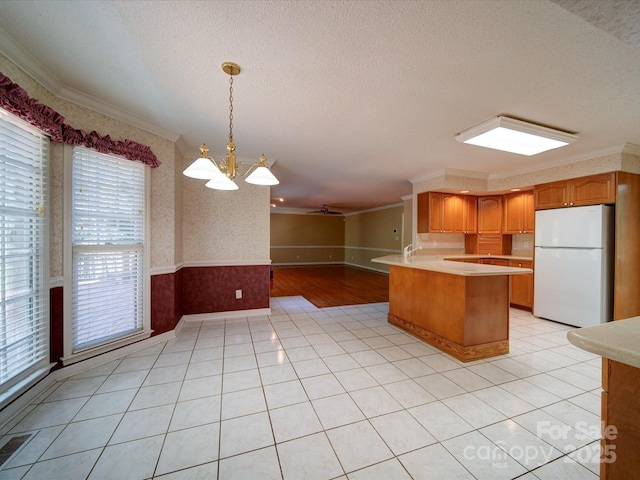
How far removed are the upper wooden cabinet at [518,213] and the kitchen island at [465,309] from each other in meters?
2.48

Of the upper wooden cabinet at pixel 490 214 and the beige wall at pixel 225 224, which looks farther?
the upper wooden cabinet at pixel 490 214

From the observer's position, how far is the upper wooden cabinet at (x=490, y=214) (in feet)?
16.4

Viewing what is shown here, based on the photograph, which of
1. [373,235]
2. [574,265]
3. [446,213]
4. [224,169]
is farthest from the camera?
[373,235]

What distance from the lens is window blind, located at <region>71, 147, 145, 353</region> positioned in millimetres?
2293

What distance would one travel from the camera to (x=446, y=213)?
4.91m

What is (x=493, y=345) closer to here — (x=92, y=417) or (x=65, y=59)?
(x=92, y=417)

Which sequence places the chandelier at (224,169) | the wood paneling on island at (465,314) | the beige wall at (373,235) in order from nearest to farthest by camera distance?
the chandelier at (224,169)
the wood paneling on island at (465,314)
the beige wall at (373,235)

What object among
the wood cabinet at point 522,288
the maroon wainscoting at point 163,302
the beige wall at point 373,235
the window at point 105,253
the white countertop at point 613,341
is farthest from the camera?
the beige wall at point 373,235

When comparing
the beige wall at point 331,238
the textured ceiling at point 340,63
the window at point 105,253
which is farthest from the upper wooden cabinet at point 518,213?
the window at point 105,253

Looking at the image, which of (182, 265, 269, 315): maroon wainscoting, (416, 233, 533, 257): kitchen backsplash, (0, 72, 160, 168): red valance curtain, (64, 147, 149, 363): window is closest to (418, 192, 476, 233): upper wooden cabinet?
(416, 233, 533, 257): kitchen backsplash

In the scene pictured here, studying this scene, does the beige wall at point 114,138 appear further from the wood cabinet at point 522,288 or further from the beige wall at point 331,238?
the beige wall at point 331,238

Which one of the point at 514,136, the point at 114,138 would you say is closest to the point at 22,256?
the point at 114,138

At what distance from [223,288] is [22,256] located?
228cm

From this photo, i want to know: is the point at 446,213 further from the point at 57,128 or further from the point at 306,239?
the point at 306,239
